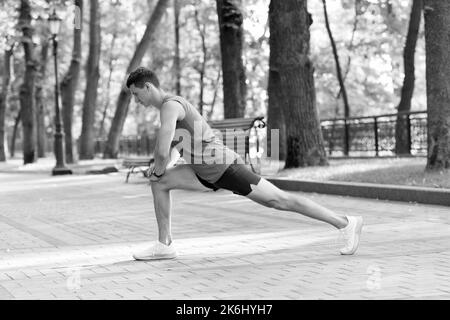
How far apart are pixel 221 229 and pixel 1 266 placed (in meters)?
2.87

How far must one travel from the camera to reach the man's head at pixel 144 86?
659cm

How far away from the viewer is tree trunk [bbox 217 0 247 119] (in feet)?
62.8

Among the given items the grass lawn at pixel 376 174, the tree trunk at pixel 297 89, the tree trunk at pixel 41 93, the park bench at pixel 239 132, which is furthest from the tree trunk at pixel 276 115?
the tree trunk at pixel 41 93

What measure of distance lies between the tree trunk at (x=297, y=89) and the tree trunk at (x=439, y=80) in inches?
151

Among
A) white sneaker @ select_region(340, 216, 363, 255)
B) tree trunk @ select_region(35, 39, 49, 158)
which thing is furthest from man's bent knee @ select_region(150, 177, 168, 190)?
tree trunk @ select_region(35, 39, 49, 158)

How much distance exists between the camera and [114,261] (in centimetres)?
696

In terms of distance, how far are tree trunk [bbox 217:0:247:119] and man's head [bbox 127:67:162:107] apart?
12.7 m

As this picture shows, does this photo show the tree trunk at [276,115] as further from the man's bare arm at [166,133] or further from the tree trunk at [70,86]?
the man's bare arm at [166,133]

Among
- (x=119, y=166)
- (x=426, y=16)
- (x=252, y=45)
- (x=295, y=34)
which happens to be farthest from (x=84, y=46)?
(x=426, y=16)

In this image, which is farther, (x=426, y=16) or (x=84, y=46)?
(x=84, y=46)

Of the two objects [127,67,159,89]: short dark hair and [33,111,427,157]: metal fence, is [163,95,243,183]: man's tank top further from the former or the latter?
[33,111,427,157]: metal fence

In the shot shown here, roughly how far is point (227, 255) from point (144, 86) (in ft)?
5.30
